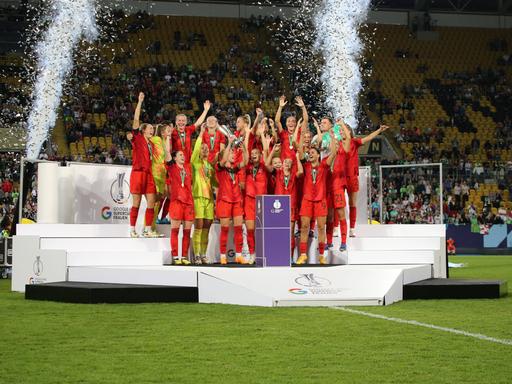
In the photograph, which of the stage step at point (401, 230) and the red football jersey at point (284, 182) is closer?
the red football jersey at point (284, 182)

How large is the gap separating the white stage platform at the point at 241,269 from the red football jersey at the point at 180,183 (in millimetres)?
848

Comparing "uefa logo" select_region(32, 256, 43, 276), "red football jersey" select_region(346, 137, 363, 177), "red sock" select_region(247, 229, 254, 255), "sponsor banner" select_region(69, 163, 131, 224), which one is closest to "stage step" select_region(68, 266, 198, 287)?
"uefa logo" select_region(32, 256, 43, 276)

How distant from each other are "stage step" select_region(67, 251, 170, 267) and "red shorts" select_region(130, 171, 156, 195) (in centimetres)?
121

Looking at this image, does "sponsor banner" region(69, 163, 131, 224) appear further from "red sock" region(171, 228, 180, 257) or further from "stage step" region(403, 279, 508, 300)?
"stage step" region(403, 279, 508, 300)

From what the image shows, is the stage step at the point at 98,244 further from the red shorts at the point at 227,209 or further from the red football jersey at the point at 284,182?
the red football jersey at the point at 284,182

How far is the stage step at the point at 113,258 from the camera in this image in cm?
1288

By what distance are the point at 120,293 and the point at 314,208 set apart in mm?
3201

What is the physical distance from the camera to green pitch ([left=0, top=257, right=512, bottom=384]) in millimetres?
6598

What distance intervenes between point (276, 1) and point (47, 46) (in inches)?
355

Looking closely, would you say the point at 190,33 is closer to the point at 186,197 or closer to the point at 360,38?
the point at 360,38

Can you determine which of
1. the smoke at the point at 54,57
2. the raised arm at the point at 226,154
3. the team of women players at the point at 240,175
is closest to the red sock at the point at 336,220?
the team of women players at the point at 240,175

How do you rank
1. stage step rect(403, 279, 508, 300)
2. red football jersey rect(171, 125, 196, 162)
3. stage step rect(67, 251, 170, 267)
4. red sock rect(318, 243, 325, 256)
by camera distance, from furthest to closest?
1. red football jersey rect(171, 125, 196, 162)
2. red sock rect(318, 243, 325, 256)
3. stage step rect(67, 251, 170, 267)
4. stage step rect(403, 279, 508, 300)

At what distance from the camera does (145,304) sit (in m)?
11.2

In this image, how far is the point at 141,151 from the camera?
46.1 feet
